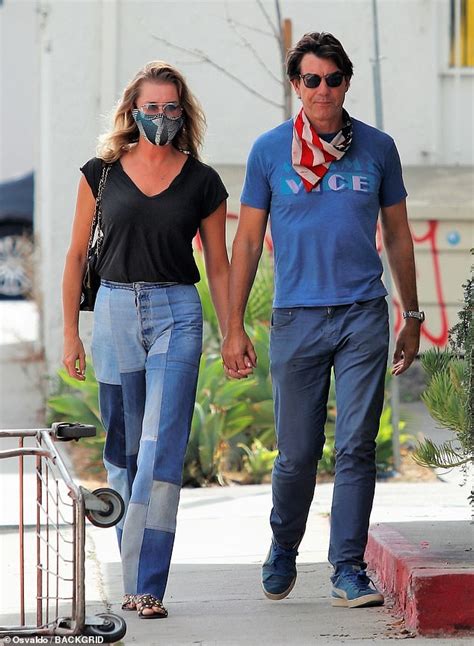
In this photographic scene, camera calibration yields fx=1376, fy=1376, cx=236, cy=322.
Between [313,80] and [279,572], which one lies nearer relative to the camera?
[313,80]

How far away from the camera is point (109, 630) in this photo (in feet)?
12.7

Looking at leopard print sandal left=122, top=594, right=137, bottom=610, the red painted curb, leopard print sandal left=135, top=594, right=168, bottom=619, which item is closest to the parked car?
leopard print sandal left=122, top=594, right=137, bottom=610

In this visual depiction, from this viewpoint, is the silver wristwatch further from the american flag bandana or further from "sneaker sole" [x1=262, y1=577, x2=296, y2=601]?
"sneaker sole" [x1=262, y1=577, x2=296, y2=601]

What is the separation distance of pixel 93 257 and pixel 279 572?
1.31 m

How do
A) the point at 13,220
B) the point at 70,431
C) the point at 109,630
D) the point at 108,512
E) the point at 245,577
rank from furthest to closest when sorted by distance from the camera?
the point at 13,220
the point at 245,577
the point at 70,431
the point at 109,630
the point at 108,512

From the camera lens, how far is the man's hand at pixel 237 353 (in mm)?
4891

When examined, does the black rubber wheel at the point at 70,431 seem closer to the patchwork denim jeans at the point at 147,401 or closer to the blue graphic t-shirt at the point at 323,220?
the patchwork denim jeans at the point at 147,401

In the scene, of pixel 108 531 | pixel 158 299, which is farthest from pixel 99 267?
pixel 108 531

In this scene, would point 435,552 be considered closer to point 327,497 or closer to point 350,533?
point 350,533

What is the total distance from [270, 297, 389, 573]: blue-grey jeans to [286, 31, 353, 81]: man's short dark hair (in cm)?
84

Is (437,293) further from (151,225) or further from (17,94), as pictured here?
(17,94)

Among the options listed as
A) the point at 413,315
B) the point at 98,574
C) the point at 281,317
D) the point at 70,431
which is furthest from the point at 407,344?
the point at 98,574

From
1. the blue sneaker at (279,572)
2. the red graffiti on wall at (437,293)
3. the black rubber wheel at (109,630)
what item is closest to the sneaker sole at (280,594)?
the blue sneaker at (279,572)

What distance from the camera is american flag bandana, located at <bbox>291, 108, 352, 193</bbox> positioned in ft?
15.5
